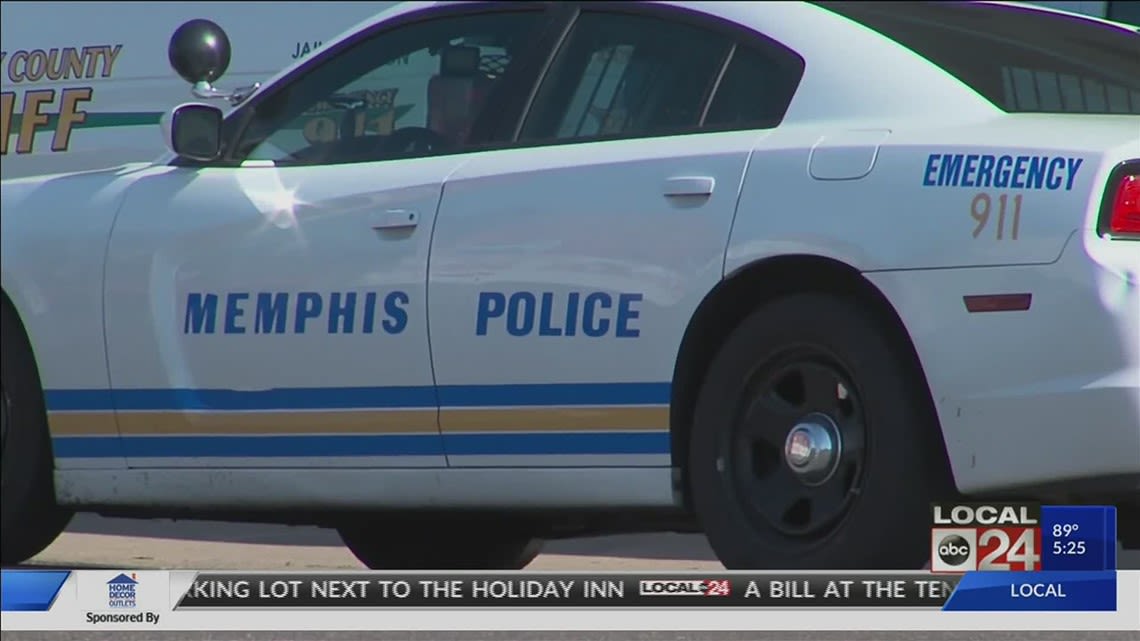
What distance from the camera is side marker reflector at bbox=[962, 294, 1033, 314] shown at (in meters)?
4.89

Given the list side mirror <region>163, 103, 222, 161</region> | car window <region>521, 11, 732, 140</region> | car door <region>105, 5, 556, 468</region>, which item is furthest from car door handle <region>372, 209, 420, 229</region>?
side mirror <region>163, 103, 222, 161</region>

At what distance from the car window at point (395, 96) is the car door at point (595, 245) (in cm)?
23

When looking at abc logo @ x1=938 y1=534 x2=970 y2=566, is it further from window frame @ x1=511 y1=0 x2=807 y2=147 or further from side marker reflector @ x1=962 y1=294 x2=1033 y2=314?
window frame @ x1=511 y1=0 x2=807 y2=147

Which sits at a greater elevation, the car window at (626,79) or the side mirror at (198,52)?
the car window at (626,79)

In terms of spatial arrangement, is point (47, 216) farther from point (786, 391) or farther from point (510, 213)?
point (786, 391)

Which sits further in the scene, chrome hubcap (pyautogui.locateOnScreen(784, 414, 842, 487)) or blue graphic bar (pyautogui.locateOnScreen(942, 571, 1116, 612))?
chrome hubcap (pyautogui.locateOnScreen(784, 414, 842, 487))

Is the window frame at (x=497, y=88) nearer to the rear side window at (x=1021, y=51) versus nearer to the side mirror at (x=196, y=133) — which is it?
the side mirror at (x=196, y=133)

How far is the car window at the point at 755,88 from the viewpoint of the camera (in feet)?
18.2

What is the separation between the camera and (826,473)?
5242mm

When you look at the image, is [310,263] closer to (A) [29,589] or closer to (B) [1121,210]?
(A) [29,589]

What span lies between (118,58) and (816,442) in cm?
699

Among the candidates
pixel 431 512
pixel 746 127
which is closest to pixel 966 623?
pixel 746 127

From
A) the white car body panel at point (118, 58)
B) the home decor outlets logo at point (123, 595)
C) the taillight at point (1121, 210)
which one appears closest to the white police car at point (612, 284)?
the taillight at point (1121, 210)

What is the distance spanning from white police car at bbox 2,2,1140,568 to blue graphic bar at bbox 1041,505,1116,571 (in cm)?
10
